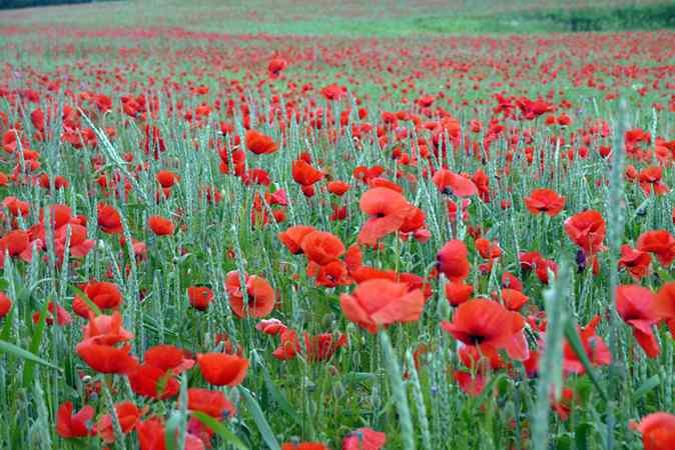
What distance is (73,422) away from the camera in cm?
106

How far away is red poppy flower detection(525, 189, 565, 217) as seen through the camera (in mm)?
1798

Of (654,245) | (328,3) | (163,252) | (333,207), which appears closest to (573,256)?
(654,245)

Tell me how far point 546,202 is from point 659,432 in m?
1.02

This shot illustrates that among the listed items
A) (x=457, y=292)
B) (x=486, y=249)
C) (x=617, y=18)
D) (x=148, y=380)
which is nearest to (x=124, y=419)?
(x=148, y=380)

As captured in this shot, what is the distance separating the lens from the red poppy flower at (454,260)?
3.95 ft

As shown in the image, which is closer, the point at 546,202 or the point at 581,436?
the point at 581,436

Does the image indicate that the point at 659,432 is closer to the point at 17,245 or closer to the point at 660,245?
the point at 660,245

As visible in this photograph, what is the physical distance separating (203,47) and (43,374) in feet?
46.6

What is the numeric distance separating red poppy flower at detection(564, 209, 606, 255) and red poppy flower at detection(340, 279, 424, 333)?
30.2 inches

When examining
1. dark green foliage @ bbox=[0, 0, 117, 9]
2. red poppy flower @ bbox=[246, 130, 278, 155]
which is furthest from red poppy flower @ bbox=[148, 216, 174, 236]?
dark green foliage @ bbox=[0, 0, 117, 9]

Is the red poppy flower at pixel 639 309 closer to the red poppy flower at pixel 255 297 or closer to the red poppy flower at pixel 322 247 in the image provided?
the red poppy flower at pixel 322 247

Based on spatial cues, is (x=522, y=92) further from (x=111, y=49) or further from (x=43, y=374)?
(x=111, y=49)

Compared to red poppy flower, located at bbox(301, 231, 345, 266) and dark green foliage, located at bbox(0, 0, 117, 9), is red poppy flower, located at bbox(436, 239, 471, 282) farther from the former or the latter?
dark green foliage, located at bbox(0, 0, 117, 9)

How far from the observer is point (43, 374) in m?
1.37
